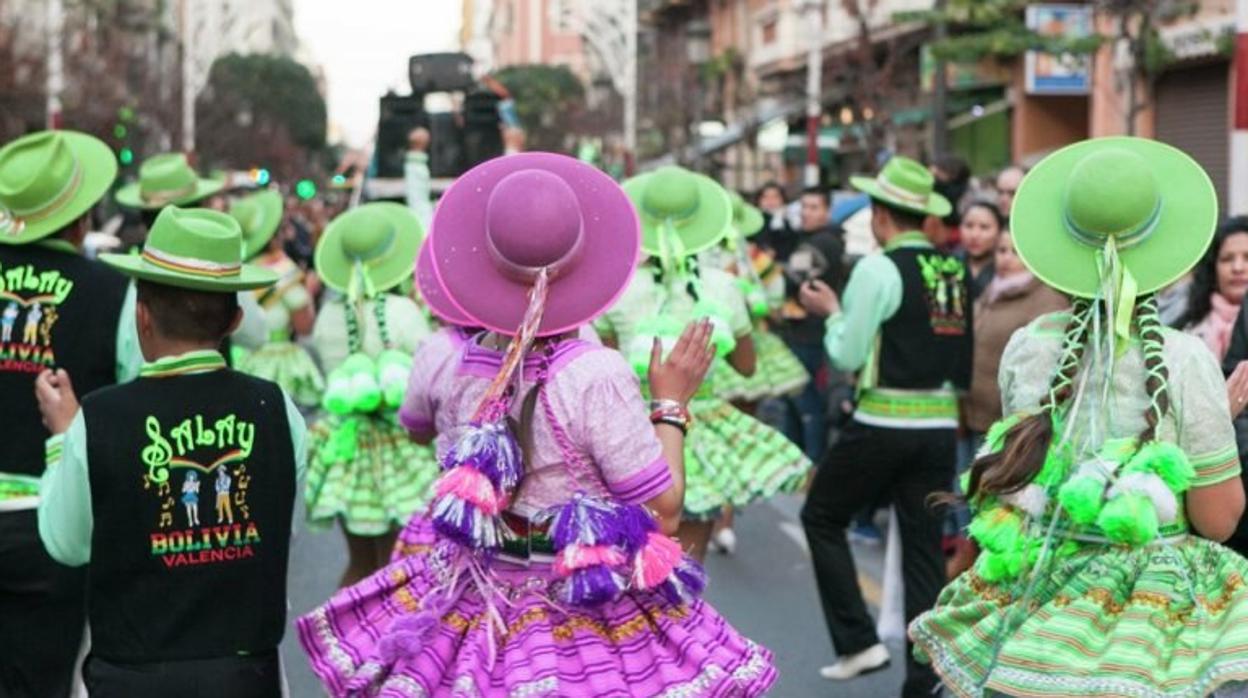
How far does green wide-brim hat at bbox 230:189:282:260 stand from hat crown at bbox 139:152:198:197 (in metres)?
0.59

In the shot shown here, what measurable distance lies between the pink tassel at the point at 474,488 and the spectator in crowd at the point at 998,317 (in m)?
4.78

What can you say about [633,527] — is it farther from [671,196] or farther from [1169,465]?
[671,196]

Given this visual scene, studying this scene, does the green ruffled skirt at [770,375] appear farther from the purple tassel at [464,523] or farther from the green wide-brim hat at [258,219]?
the purple tassel at [464,523]

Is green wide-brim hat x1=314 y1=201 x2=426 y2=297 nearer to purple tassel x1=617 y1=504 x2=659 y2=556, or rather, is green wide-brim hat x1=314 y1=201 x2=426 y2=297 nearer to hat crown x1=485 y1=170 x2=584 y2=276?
hat crown x1=485 y1=170 x2=584 y2=276

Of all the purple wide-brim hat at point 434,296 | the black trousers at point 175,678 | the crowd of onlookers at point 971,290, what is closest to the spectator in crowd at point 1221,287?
the crowd of onlookers at point 971,290

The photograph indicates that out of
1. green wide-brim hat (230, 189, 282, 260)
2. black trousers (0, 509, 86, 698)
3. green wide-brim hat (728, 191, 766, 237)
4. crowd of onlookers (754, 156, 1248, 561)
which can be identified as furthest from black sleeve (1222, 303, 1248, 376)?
green wide-brim hat (728, 191, 766, 237)

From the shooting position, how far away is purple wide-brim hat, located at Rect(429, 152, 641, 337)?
4.14 metres

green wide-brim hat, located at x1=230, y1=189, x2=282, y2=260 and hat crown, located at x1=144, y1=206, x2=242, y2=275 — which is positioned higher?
hat crown, located at x1=144, y1=206, x2=242, y2=275

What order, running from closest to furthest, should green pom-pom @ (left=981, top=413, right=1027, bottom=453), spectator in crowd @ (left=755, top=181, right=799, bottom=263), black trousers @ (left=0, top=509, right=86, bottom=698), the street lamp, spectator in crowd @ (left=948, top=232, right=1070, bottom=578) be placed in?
green pom-pom @ (left=981, top=413, right=1027, bottom=453) < black trousers @ (left=0, top=509, right=86, bottom=698) < spectator in crowd @ (left=948, top=232, right=1070, bottom=578) < spectator in crowd @ (left=755, top=181, right=799, bottom=263) < the street lamp

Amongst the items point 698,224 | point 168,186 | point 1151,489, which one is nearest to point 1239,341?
point 1151,489

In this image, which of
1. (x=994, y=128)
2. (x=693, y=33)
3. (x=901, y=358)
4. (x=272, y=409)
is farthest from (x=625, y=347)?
(x=693, y=33)

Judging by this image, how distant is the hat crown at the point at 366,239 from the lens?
7.72 metres

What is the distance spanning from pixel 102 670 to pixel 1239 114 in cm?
758

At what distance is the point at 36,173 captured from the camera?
5.57 m
